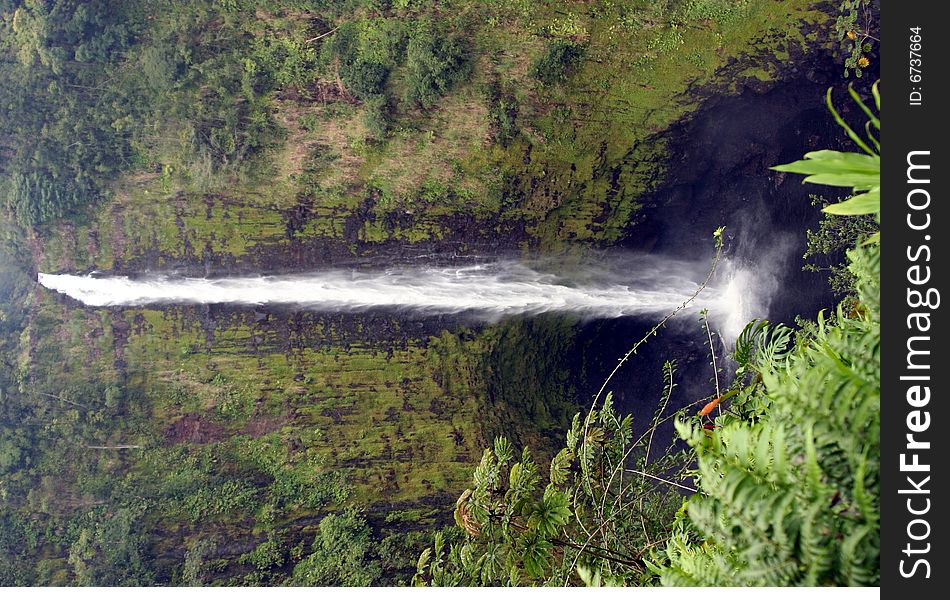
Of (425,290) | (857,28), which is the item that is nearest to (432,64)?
(425,290)

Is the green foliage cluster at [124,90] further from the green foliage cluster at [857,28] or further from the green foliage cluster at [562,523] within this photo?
the green foliage cluster at [857,28]

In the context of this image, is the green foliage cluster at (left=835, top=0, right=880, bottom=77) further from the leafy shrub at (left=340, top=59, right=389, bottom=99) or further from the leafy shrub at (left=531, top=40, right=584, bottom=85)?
the leafy shrub at (left=340, top=59, right=389, bottom=99)

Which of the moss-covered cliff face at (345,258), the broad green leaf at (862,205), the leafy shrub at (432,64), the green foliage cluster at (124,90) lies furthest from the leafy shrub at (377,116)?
the broad green leaf at (862,205)

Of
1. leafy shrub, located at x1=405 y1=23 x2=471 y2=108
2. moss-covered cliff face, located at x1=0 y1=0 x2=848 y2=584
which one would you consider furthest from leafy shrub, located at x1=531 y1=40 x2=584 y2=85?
leafy shrub, located at x1=405 y1=23 x2=471 y2=108

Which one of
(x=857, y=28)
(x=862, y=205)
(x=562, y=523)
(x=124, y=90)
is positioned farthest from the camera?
(x=124, y=90)

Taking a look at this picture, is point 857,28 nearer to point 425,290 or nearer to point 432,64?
point 432,64
